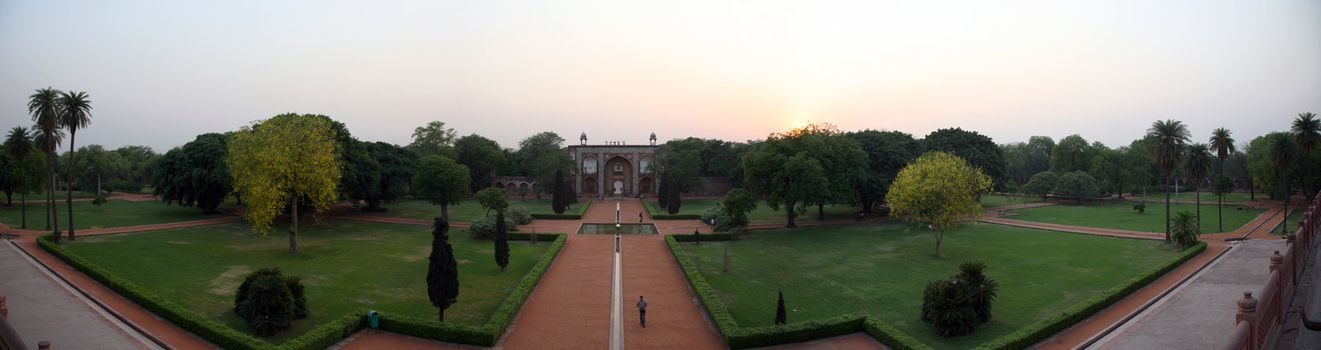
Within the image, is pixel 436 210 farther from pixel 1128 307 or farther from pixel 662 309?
pixel 1128 307

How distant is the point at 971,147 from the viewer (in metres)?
57.6

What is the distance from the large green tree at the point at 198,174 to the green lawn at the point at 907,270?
3169cm

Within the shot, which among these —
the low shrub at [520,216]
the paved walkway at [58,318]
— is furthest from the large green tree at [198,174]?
the paved walkway at [58,318]

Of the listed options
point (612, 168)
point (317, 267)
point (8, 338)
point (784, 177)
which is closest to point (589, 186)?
point (612, 168)

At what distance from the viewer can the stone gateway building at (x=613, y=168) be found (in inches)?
3346

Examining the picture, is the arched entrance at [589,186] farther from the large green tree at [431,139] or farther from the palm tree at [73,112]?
the palm tree at [73,112]

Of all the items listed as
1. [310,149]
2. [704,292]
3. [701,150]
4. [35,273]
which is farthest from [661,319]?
[701,150]

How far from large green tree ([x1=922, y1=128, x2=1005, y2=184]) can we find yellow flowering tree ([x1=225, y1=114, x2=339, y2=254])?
47.3 meters

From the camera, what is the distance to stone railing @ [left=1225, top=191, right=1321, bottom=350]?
26.9ft

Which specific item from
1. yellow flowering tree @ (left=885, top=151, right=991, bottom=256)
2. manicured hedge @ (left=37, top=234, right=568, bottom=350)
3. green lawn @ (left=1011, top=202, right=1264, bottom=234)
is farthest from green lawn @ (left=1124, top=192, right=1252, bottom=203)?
manicured hedge @ (left=37, top=234, right=568, bottom=350)

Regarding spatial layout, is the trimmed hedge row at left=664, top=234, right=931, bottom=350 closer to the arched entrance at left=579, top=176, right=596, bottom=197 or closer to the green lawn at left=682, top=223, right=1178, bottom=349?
the green lawn at left=682, top=223, right=1178, bottom=349

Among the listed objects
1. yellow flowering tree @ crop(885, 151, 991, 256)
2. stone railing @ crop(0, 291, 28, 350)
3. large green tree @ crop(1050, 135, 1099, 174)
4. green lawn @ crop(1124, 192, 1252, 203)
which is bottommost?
stone railing @ crop(0, 291, 28, 350)

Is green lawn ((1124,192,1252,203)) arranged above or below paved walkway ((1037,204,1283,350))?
above

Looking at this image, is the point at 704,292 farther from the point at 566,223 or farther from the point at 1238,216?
the point at 1238,216
